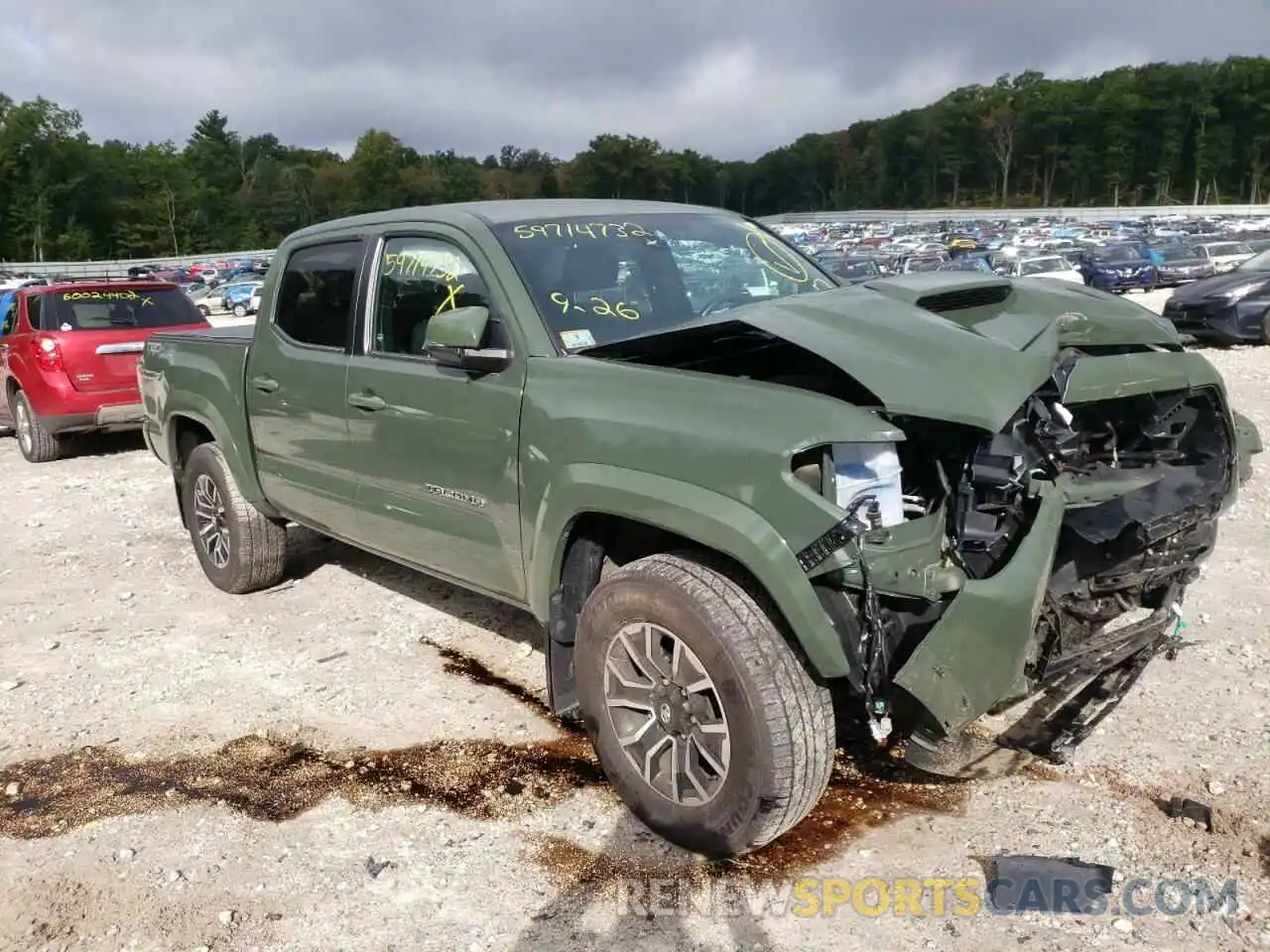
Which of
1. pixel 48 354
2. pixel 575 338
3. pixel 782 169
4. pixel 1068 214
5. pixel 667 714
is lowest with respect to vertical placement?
pixel 667 714

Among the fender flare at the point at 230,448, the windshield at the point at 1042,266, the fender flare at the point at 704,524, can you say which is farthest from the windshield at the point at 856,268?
the fender flare at the point at 704,524

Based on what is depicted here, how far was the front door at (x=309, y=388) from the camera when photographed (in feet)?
14.5

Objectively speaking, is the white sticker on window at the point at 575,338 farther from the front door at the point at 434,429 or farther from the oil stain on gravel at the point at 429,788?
the oil stain on gravel at the point at 429,788

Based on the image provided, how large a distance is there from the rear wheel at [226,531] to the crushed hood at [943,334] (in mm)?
2911

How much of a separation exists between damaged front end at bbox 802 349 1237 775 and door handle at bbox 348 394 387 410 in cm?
211

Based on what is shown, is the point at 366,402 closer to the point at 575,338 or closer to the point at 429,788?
the point at 575,338

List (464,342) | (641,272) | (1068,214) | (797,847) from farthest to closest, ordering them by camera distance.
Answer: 1. (1068,214)
2. (641,272)
3. (464,342)
4. (797,847)

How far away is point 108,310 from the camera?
33.2 feet

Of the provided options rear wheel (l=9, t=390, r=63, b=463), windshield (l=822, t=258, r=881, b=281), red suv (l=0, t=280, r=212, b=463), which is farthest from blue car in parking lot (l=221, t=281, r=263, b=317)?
red suv (l=0, t=280, r=212, b=463)

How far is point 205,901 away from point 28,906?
20.8 inches

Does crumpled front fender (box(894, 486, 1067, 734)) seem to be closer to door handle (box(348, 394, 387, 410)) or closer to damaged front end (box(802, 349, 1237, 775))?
damaged front end (box(802, 349, 1237, 775))

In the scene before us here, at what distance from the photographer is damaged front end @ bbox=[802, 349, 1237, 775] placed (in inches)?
103

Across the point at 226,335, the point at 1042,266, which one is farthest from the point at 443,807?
the point at 1042,266

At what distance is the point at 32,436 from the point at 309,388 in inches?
295
